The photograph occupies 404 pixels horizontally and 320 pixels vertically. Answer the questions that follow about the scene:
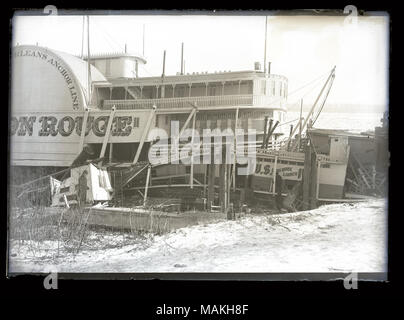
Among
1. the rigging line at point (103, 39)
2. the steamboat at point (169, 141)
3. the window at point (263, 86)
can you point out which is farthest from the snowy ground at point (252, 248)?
the rigging line at point (103, 39)

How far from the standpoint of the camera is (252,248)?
3.54 meters

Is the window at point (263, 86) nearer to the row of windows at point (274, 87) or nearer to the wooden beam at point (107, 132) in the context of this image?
the row of windows at point (274, 87)

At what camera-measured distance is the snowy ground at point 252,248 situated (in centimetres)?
353

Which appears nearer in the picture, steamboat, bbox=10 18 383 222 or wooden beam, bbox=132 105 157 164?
steamboat, bbox=10 18 383 222

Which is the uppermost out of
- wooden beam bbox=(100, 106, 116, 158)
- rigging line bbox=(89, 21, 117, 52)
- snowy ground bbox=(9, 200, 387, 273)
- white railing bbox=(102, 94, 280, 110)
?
rigging line bbox=(89, 21, 117, 52)

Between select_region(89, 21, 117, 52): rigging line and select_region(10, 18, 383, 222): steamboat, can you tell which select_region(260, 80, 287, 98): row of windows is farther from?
select_region(89, 21, 117, 52): rigging line

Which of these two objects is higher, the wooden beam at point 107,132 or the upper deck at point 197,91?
the upper deck at point 197,91

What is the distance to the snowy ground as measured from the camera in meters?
3.53

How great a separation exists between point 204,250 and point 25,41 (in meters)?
2.35

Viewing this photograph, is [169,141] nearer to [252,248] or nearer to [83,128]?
[83,128]

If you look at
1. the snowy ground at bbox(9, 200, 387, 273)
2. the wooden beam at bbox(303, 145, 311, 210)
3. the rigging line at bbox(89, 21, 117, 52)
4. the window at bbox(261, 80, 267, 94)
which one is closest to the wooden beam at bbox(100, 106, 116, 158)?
the rigging line at bbox(89, 21, 117, 52)
